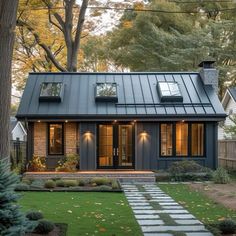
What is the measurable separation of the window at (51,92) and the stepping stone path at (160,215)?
6941mm

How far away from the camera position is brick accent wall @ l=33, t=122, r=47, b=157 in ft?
67.8

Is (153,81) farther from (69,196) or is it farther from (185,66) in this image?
(185,66)

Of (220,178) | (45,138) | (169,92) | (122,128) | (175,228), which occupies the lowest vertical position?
Result: (175,228)

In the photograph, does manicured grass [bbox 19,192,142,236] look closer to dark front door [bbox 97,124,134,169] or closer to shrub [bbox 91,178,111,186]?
shrub [bbox 91,178,111,186]

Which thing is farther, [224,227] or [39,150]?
[39,150]

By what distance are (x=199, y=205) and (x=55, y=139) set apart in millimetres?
9913

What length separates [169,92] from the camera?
69.8ft

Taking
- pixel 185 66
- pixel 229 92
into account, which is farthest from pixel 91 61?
pixel 229 92

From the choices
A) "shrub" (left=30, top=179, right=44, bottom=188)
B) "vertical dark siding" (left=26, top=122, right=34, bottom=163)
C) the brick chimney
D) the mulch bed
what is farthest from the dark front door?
the mulch bed

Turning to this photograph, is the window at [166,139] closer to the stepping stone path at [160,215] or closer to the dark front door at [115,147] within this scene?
the dark front door at [115,147]

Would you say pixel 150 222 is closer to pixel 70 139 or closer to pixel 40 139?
pixel 70 139

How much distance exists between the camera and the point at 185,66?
3562cm

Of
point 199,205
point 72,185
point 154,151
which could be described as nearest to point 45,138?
point 72,185

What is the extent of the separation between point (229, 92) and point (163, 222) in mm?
24044
